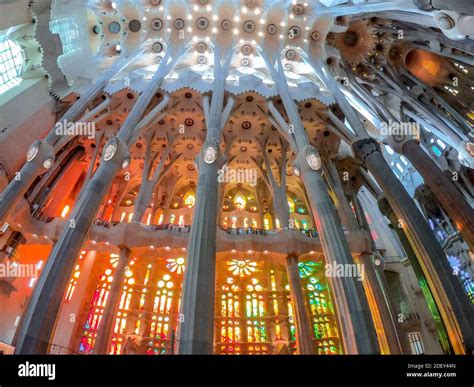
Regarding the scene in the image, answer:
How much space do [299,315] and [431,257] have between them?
605 centimetres

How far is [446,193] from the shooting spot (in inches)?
469

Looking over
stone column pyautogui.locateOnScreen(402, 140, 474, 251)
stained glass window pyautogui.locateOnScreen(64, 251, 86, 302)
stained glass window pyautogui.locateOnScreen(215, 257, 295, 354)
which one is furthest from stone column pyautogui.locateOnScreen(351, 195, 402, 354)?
stained glass window pyautogui.locateOnScreen(64, 251, 86, 302)

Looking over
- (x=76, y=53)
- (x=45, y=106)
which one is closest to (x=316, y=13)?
(x=76, y=53)

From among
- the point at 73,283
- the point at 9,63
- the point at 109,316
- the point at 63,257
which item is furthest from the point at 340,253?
the point at 9,63

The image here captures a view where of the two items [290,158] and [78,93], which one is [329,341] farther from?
[78,93]

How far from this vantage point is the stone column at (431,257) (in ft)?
32.3

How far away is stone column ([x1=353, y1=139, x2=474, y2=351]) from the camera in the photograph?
9.84m

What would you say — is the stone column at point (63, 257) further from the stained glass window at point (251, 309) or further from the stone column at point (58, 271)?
the stained glass window at point (251, 309)

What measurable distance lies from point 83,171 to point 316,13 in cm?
1766

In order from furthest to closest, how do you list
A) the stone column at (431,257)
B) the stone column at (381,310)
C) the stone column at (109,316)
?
the stone column at (381,310) → the stone column at (109,316) → the stone column at (431,257)

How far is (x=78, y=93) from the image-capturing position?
18797mm

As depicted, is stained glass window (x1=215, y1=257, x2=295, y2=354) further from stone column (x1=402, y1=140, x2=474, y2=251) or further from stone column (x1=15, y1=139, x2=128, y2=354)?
stone column (x1=402, y1=140, x2=474, y2=251)

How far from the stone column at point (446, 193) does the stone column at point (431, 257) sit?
0.99 metres

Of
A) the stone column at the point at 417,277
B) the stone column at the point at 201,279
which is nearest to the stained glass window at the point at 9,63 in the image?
the stone column at the point at 201,279
